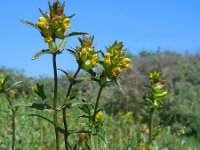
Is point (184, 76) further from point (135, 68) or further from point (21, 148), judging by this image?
point (21, 148)

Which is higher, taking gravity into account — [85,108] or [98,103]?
[98,103]

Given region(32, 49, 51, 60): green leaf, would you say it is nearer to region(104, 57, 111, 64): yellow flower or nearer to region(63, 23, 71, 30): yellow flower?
region(63, 23, 71, 30): yellow flower

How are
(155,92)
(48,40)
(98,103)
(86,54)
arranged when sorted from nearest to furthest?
(48,40)
(86,54)
(155,92)
(98,103)

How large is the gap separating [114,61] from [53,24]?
34 cm

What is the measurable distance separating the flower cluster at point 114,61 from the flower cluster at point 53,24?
0.28 meters

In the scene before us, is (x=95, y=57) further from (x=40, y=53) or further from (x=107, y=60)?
(x=40, y=53)

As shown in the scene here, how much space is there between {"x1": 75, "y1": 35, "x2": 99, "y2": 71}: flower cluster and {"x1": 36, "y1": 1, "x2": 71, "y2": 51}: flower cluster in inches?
4.6

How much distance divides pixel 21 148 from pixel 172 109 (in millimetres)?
5368

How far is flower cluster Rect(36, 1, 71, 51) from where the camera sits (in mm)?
1870

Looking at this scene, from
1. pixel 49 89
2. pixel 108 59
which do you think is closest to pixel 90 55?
pixel 108 59

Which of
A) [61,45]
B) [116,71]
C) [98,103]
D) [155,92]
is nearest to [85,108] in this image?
[116,71]

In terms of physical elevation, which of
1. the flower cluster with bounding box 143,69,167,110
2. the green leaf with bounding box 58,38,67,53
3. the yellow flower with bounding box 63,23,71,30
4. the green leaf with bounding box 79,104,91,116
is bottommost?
the green leaf with bounding box 79,104,91,116

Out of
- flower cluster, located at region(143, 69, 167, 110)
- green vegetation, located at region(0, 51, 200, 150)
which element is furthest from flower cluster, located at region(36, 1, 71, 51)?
green vegetation, located at region(0, 51, 200, 150)

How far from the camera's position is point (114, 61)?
2104 millimetres
